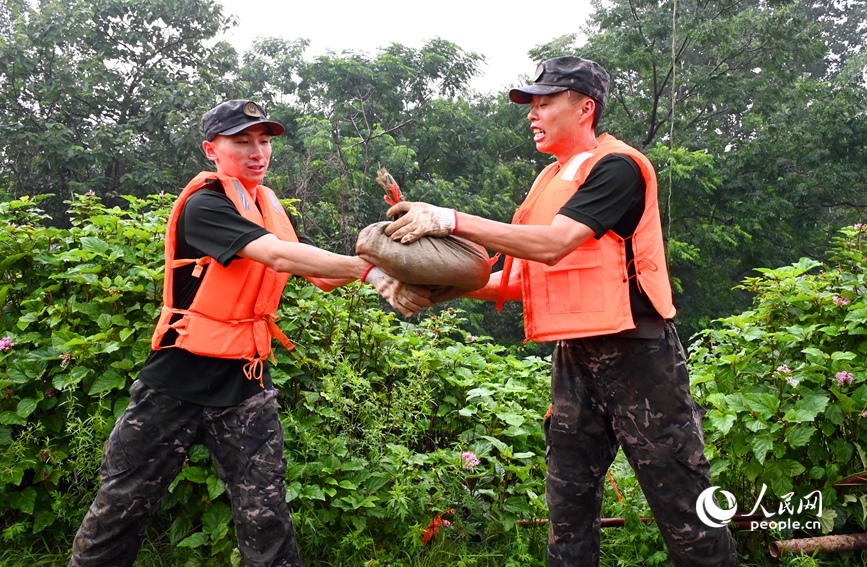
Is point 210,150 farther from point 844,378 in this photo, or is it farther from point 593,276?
point 844,378

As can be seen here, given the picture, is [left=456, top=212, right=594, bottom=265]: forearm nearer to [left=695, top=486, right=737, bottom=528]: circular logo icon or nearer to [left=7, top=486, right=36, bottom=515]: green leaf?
[left=695, top=486, right=737, bottom=528]: circular logo icon

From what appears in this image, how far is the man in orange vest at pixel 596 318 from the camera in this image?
271 centimetres

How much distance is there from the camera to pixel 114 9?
16.8 m

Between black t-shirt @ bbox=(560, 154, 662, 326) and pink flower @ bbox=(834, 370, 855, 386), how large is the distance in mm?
1212

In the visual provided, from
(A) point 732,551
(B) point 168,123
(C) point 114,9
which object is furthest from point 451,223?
(C) point 114,9

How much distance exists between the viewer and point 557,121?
3.00m

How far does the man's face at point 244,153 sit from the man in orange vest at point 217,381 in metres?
0.05

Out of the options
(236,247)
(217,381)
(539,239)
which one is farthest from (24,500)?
(539,239)

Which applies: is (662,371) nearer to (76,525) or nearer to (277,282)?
(277,282)

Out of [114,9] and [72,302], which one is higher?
[114,9]

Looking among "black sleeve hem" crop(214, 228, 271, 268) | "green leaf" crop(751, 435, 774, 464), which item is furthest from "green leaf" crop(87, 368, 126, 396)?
"green leaf" crop(751, 435, 774, 464)

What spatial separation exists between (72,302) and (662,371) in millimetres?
3049

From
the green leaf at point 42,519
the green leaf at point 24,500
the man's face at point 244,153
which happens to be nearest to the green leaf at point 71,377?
the green leaf at point 24,500

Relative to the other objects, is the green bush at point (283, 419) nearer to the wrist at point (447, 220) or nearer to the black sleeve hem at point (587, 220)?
the wrist at point (447, 220)
